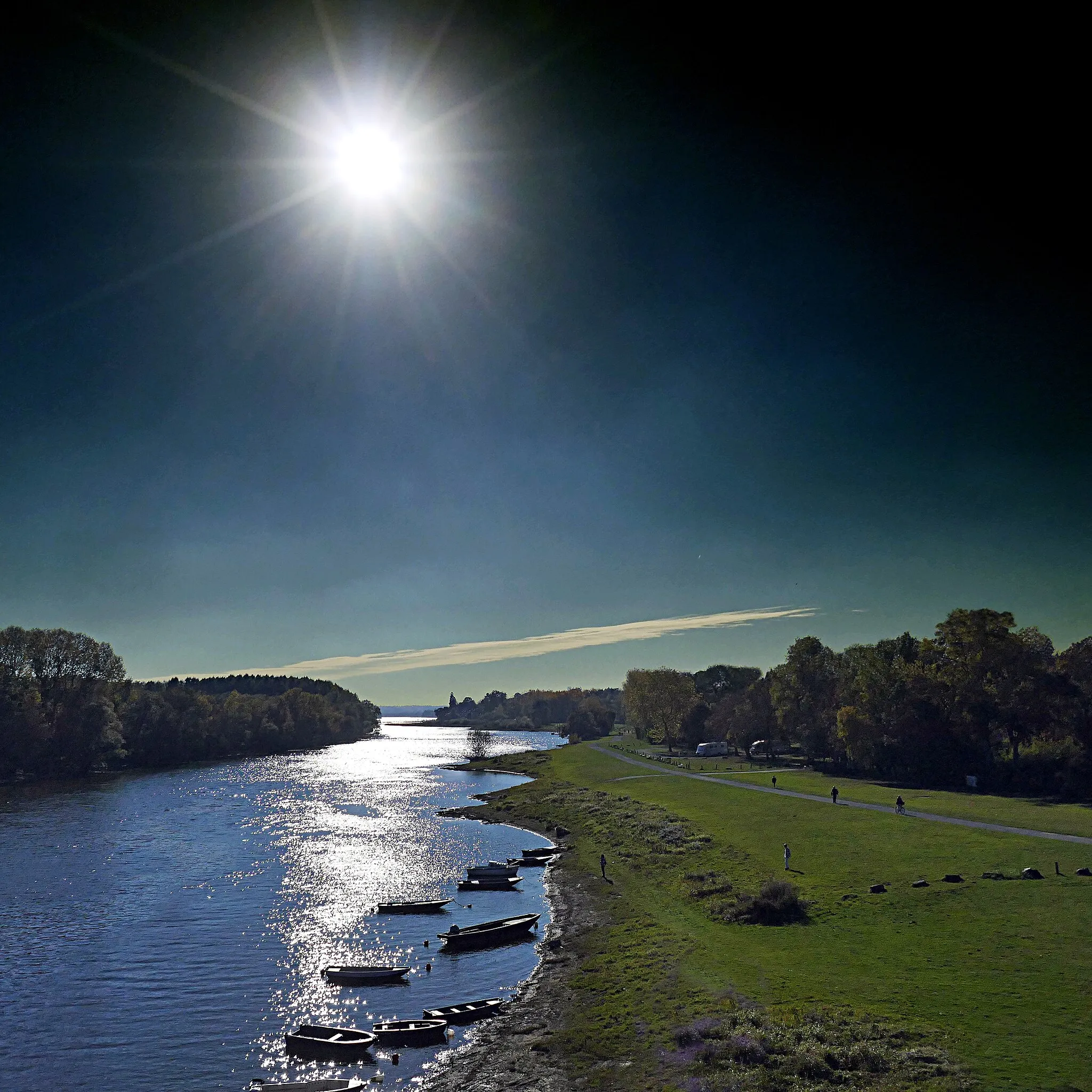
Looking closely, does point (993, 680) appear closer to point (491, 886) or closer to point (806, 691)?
point (806, 691)

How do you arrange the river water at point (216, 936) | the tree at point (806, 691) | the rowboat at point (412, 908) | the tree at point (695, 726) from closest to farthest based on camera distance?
1. the river water at point (216, 936)
2. the rowboat at point (412, 908)
3. the tree at point (806, 691)
4. the tree at point (695, 726)

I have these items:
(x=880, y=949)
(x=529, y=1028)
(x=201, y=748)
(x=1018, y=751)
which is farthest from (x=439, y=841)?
(x=201, y=748)

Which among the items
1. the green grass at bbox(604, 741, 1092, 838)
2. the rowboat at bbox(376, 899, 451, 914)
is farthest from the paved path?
the rowboat at bbox(376, 899, 451, 914)

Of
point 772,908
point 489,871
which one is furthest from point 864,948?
point 489,871

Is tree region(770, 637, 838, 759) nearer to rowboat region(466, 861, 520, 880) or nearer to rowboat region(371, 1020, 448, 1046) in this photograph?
rowboat region(466, 861, 520, 880)

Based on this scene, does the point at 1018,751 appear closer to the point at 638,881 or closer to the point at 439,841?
the point at 638,881

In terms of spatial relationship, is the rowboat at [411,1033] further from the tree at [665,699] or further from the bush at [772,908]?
the tree at [665,699]

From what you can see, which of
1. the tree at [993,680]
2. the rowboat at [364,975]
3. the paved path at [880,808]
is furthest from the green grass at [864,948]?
the tree at [993,680]
